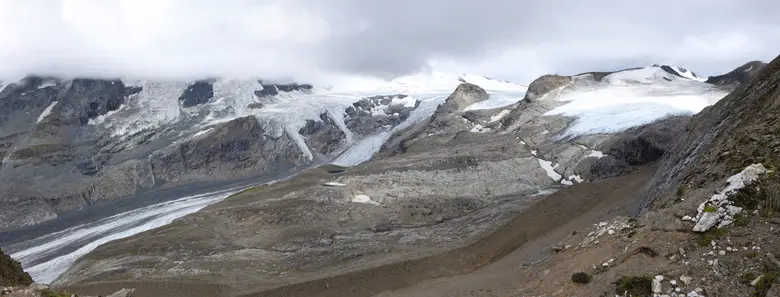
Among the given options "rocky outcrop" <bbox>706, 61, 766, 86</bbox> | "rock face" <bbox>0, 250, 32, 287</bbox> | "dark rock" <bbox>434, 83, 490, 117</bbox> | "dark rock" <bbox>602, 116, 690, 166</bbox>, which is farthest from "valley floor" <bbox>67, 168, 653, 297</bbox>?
"dark rock" <bbox>434, 83, 490, 117</bbox>

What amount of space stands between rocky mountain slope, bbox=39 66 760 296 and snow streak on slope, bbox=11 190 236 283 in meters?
43.5

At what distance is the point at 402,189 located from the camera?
78.2 meters


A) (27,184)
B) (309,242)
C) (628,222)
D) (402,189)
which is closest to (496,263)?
(628,222)

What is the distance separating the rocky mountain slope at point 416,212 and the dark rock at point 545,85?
6210mm

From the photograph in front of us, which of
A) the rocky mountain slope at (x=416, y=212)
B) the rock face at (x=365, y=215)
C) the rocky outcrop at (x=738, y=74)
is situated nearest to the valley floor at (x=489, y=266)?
the rocky mountain slope at (x=416, y=212)

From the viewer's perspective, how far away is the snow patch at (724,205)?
17859 mm

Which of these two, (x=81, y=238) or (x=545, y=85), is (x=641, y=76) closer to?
(x=545, y=85)

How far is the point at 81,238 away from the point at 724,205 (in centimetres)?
13750

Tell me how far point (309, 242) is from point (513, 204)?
76.7 feet

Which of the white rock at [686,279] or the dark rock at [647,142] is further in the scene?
the dark rock at [647,142]

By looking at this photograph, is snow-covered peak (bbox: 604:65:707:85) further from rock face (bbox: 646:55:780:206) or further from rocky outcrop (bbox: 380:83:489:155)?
→ rock face (bbox: 646:55:780:206)

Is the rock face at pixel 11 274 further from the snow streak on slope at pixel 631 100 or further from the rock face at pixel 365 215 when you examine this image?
the snow streak on slope at pixel 631 100

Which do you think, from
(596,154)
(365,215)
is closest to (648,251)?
(365,215)

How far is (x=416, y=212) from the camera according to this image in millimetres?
70250
